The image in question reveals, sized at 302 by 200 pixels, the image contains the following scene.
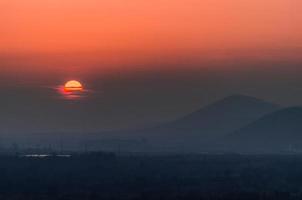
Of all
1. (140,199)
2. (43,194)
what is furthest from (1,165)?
(140,199)

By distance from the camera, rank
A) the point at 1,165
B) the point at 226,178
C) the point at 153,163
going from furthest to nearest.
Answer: the point at 153,163 < the point at 1,165 < the point at 226,178

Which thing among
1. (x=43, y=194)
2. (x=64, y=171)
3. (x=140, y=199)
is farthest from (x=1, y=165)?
(x=140, y=199)

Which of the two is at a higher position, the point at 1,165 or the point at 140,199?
the point at 1,165

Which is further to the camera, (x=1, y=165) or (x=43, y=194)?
(x=1, y=165)

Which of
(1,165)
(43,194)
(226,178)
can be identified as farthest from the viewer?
(1,165)

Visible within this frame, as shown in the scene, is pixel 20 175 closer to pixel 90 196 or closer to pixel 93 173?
pixel 93 173

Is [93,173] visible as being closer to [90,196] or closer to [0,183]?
[0,183]
